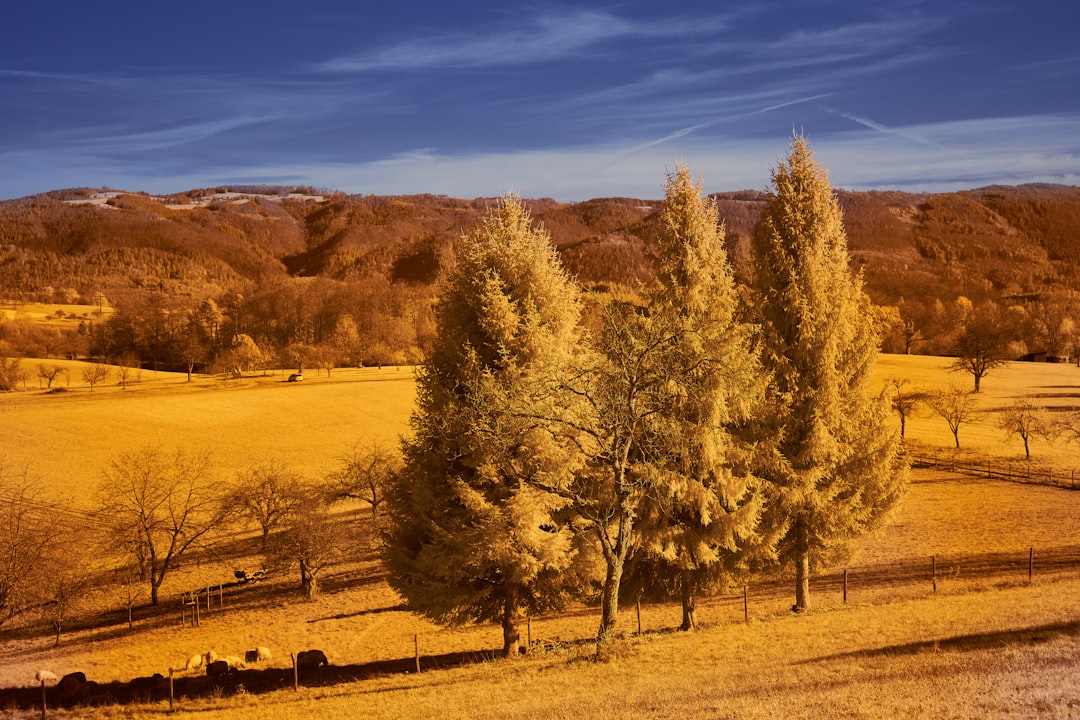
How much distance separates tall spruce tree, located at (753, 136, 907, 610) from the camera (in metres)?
21.9

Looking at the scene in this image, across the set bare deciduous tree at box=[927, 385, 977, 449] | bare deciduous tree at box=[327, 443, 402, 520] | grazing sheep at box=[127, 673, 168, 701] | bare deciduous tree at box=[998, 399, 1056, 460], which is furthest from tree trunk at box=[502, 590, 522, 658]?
bare deciduous tree at box=[927, 385, 977, 449]

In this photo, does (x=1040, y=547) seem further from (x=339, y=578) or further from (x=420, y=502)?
(x=339, y=578)

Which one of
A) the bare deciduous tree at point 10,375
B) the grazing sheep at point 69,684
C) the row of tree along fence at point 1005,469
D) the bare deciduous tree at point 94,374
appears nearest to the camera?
the grazing sheep at point 69,684

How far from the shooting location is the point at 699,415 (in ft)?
68.3

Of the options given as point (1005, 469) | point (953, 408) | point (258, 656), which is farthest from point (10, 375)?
point (1005, 469)

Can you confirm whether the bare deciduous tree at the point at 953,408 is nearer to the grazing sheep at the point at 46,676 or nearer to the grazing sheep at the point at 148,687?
the grazing sheep at the point at 148,687

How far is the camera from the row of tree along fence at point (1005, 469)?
4812 centimetres

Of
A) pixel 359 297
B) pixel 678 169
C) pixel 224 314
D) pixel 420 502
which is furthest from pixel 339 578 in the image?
pixel 359 297

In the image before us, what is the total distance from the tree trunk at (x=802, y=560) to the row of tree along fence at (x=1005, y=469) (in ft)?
95.7

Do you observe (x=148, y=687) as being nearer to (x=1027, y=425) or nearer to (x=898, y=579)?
(x=898, y=579)

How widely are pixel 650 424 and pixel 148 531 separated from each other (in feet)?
93.5

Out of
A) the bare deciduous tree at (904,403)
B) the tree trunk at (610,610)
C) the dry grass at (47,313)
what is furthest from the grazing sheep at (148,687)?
the dry grass at (47,313)

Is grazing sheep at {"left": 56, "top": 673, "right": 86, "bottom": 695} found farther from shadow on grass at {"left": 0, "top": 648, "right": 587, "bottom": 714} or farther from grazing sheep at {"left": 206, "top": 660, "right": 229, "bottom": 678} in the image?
grazing sheep at {"left": 206, "top": 660, "right": 229, "bottom": 678}

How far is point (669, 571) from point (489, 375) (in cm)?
823
